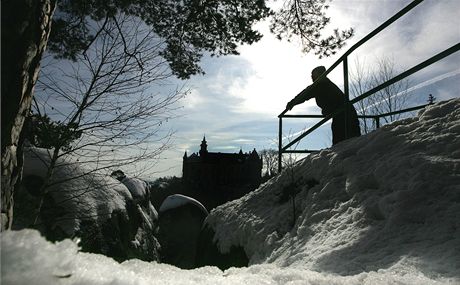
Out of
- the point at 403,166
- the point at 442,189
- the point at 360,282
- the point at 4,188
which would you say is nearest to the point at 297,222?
the point at 403,166

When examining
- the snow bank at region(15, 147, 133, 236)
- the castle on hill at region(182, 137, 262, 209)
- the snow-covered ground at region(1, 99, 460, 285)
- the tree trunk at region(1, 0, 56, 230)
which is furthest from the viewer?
the castle on hill at region(182, 137, 262, 209)

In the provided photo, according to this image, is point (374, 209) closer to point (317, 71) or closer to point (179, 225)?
point (317, 71)

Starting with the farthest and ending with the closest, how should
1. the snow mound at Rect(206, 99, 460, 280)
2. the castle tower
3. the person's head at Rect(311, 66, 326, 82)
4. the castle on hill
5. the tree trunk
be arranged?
the castle tower, the castle on hill, the person's head at Rect(311, 66, 326, 82), the snow mound at Rect(206, 99, 460, 280), the tree trunk

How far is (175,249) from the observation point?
13766 mm

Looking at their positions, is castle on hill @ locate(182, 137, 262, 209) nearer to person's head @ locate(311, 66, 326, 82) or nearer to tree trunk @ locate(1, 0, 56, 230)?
person's head @ locate(311, 66, 326, 82)

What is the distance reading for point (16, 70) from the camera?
4.48ft

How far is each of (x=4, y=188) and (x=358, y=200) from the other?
2.27 m

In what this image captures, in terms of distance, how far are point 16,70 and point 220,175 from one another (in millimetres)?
32724

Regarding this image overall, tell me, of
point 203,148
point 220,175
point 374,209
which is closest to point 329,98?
point 374,209

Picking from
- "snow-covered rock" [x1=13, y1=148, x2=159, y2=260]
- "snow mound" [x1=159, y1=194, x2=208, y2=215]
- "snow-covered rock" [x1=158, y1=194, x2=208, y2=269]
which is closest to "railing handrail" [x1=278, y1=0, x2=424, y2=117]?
"snow-covered rock" [x1=13, y1=148, x2=159, y2=260]

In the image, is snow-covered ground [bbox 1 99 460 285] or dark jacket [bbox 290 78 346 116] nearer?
snow-covered ground [bbox 1 99 460 285]

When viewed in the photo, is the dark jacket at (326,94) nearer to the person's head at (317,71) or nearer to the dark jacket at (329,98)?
the dark jacket at (329,98)

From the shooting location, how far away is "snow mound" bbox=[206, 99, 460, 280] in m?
1.87

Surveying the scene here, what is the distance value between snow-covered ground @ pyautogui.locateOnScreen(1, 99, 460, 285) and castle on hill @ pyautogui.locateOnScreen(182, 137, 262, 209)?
25506mm
